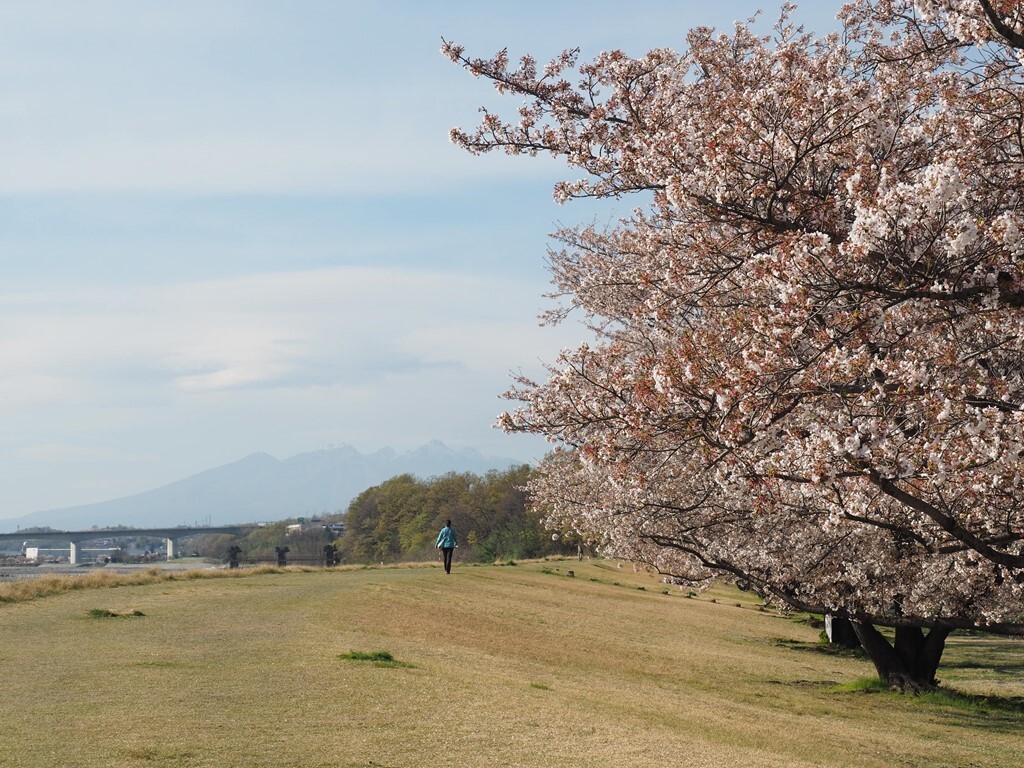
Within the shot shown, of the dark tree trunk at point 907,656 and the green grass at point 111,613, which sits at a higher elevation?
the green grass at point 111,613

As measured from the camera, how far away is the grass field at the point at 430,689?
396 inches

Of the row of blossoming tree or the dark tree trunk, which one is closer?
the row of blossoming tree

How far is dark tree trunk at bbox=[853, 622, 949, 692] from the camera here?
20.9m

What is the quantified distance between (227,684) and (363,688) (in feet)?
5.87

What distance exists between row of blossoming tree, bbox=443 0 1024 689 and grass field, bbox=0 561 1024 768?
3.37 metres

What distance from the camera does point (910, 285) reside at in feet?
26.5

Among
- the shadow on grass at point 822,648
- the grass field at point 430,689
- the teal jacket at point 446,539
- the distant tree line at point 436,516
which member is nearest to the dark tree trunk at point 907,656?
the grass field at point 430,689

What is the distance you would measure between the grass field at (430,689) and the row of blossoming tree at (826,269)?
337 centimetres

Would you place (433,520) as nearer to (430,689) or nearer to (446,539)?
(446,539)

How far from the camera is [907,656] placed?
2122 cm

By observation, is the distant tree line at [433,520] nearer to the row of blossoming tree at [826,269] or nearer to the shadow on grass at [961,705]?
the shadow on grass at [961,705]

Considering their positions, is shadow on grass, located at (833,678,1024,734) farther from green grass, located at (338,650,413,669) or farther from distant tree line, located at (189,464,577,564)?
distant tree line, located at (189,464,577,564)

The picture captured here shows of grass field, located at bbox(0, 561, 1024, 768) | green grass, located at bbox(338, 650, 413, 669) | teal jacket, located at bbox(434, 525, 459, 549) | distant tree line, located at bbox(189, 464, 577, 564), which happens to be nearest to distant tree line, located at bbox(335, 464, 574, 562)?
distant tree line, located at bbox(189, 464, 577, 564)

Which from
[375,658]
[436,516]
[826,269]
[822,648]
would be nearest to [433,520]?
[436,516]
